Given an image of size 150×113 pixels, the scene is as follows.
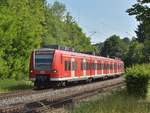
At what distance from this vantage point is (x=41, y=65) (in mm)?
38031

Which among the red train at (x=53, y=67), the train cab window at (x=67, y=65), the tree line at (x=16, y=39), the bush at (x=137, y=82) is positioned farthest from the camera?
the tree line at (x=16, y=39)

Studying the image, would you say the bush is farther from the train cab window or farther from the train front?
the train cab window

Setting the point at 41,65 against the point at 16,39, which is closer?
the point at 41,65

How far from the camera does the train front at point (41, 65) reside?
37.8m

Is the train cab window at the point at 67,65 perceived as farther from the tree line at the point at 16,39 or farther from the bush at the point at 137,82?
the bush at the point at 137,82

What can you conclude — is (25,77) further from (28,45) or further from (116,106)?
(116,106)

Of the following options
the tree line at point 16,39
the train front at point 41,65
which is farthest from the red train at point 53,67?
the tree line at point 16,39

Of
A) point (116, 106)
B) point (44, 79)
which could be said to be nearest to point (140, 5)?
point (116, 106)

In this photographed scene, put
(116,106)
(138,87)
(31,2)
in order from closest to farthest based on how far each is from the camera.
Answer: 1. (116,106)
2. (138,87)
3. (31,2)

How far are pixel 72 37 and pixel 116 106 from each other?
101930 mm

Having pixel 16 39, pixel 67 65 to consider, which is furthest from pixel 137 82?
pixel 16 39

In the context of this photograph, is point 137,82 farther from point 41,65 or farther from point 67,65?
point 67,65

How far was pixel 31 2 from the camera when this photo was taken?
80.8 m

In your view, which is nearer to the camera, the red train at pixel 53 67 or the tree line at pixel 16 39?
the red train at pixel 53 67
